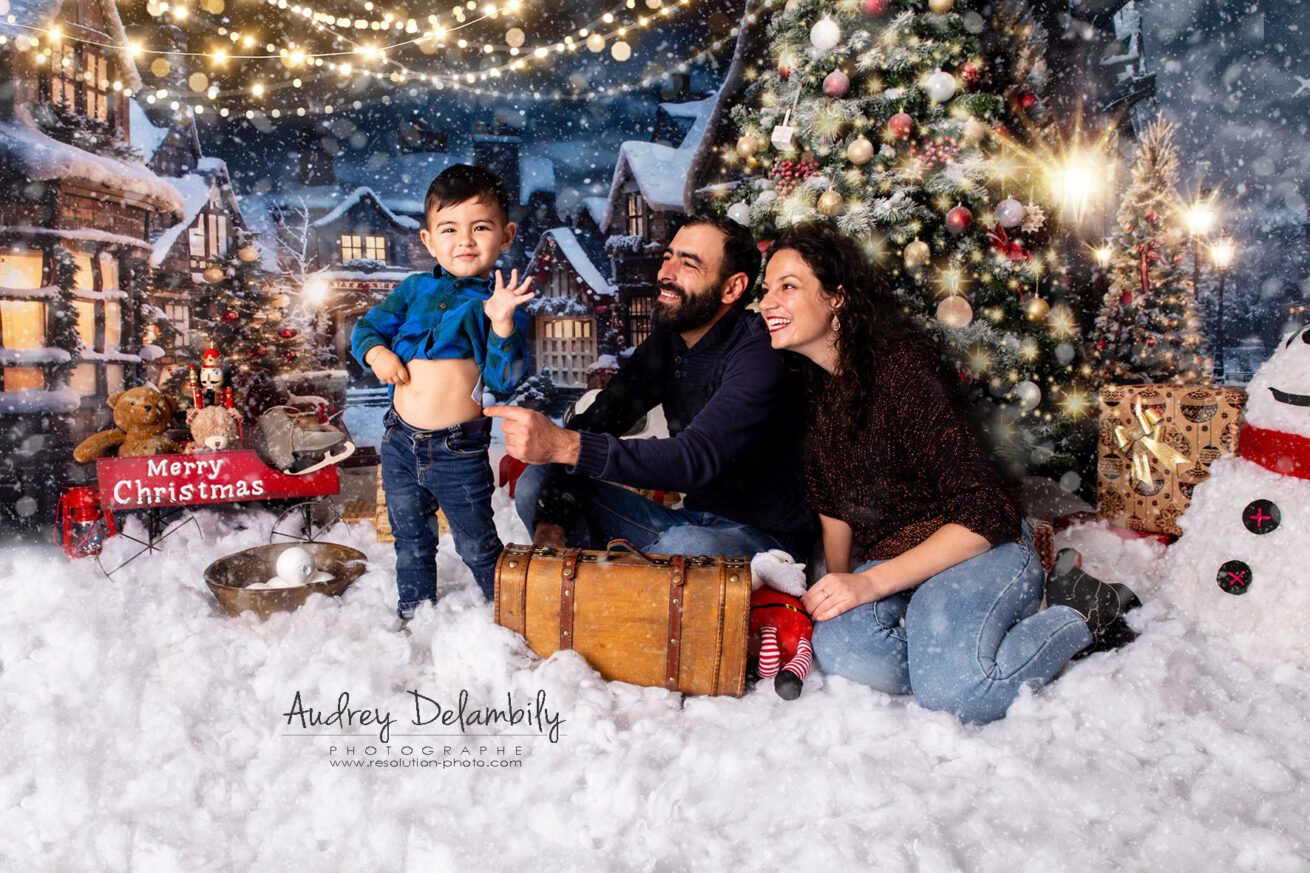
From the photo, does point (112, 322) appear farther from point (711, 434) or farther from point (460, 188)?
point (711, 434)

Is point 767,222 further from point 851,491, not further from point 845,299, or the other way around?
point 851,491

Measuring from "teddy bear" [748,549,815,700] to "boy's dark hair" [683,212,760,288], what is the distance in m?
1.10

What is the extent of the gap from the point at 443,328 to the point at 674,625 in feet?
4.25

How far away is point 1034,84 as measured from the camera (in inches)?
158

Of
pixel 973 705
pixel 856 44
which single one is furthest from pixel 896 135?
pixel 973 705

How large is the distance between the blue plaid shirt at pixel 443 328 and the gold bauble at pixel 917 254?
2.05 m

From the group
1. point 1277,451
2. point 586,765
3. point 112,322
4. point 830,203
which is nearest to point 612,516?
point 586,765

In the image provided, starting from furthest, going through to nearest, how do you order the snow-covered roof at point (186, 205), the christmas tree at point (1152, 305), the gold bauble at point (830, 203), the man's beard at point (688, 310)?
the christmas tree at point (1152, 305) → the snow-covered roof at point (186, 205) → the gold bauble at point (830, 203) → the man's beard at point (688, 310)

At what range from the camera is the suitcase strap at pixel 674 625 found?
7.13 ft

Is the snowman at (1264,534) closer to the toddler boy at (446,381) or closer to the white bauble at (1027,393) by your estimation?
the white bauble at (1027,393)

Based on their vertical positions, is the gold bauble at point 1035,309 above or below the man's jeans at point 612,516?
above

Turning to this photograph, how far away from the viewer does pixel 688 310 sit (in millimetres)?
2816

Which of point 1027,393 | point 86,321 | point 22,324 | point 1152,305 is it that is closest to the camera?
point 1027,393

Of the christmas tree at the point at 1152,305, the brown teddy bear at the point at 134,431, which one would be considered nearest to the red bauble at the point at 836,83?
the christmas tree at the point at 1152,305
